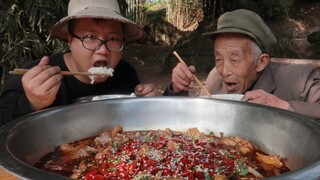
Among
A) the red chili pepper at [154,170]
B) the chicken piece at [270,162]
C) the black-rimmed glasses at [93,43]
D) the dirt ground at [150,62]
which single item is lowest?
the dirt ground at [150,62]

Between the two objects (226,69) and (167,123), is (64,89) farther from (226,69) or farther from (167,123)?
(226,69)

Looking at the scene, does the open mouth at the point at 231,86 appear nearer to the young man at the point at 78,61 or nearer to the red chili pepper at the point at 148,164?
the young man at the point at 78,61

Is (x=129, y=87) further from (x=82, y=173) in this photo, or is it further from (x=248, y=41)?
(x=82, y=173)

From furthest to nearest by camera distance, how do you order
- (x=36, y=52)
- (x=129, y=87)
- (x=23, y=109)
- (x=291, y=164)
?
(x=36, y=52) → (x=129, y=87) → (x=23, y=109) → (x=291, y=164)

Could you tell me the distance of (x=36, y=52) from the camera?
5.83m

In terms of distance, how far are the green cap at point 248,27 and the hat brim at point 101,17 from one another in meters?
0.58

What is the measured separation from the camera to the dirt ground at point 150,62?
29.6 ft

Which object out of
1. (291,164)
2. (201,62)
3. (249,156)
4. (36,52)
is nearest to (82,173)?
(249,156)

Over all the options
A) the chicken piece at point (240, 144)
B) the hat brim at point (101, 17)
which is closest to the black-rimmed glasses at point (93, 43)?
the hat brim at point (101, 17)

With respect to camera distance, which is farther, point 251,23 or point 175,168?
point 251,23

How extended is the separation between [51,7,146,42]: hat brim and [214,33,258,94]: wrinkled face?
0.63 metres

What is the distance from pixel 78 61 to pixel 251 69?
1.19m

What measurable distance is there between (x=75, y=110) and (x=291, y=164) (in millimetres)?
1010

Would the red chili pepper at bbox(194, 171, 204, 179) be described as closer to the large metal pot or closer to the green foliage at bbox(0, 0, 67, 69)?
the large metal pot
